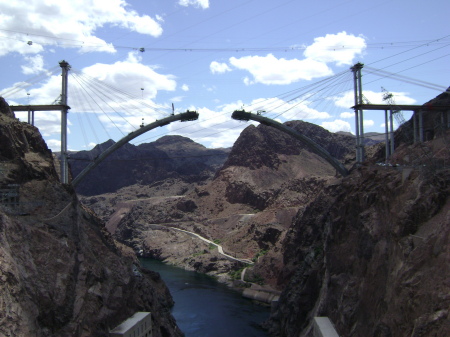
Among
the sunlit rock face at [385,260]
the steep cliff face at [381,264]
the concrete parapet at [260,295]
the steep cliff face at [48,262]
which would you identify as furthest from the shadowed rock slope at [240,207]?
the steep cliff face at [48,262]

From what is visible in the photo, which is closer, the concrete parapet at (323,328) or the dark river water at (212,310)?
the concrete parapet at (323,328)

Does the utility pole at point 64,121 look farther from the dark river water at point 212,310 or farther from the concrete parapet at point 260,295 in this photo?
the concrete parapet at point 260,295

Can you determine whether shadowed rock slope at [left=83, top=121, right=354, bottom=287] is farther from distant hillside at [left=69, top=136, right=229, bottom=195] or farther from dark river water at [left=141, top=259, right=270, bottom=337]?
distant hillside at [left=69, top=136, right=229, bottom=195]

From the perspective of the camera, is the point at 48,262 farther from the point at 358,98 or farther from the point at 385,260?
the point at 358,98

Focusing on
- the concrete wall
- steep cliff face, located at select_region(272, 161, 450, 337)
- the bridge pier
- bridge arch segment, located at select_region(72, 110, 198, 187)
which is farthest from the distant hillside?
the concrete wall

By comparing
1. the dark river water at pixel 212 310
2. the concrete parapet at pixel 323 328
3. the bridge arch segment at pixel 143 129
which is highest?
the bridge arch segment at pixel 143 129

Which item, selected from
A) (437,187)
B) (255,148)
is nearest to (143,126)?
(437,187)

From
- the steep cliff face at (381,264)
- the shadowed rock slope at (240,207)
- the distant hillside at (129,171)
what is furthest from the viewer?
the distant hillside at (129,171)
